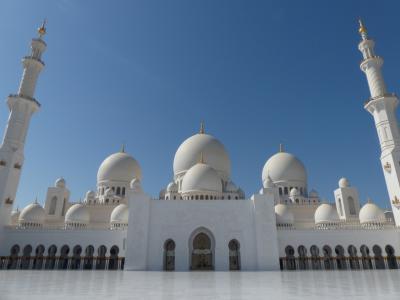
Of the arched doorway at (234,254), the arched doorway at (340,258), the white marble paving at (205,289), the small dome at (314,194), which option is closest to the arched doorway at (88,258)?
the arched doorway at (234,254)

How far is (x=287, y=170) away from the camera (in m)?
32.7

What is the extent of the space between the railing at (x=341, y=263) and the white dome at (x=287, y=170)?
1213 cm

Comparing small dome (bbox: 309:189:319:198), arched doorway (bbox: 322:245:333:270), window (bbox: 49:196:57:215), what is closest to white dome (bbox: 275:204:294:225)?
arched doorway (bbox: 322:245:333:270)

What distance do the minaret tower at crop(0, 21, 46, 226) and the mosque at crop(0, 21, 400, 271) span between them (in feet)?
0.26

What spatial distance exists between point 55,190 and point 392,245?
30216 mm

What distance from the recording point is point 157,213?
67.1 feet

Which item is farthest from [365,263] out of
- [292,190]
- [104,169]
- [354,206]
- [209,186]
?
[104,169]

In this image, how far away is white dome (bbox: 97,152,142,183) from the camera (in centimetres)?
3225

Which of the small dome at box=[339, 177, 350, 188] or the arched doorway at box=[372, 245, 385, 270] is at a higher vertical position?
the small dome at box=[339, 177, 350, 188]

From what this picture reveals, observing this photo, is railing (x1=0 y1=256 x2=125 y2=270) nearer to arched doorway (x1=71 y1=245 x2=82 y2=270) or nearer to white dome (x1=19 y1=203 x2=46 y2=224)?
arched doorway (x1=71 y1=245 x2=82 y2=270)

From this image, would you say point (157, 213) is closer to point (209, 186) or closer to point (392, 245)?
point (209, 186)

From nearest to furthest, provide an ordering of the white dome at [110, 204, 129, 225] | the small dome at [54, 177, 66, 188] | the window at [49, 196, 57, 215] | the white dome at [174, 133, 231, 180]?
the white dome at [110, 204, 129, 225], the window at [49, 196, 57, 215], the white dome at [174, 133, 231, 180], the small dome at [54, 177, 66, 188]

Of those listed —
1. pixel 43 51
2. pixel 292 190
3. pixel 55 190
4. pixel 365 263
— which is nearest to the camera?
pixel 365 263

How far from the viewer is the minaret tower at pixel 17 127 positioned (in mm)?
22394
